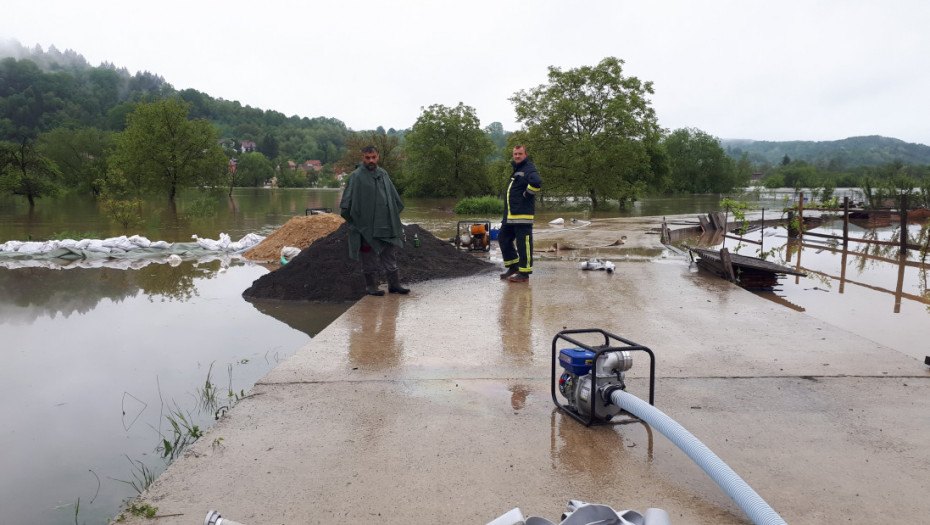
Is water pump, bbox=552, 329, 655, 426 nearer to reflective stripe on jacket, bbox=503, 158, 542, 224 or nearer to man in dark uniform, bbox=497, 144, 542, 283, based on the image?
man in dark uniform, bbox=497, 144, 542, 283

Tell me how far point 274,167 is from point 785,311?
109944 millimetres

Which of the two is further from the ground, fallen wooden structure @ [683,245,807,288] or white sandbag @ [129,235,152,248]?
white sandbag @ [129,235,152,248]

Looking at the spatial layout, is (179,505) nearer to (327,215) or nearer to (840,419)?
(840,419)

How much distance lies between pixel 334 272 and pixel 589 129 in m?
27.7

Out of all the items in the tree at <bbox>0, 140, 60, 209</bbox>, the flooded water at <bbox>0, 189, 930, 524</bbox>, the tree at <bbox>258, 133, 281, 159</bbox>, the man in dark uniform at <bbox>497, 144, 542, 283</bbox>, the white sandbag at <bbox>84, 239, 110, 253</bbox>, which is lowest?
the flooded water at <bbox>0, 189, 930, 524</bbox>

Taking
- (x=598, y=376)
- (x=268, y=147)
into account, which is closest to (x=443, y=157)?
(x=598, y=376)

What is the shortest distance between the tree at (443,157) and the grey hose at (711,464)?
52320 millimetres

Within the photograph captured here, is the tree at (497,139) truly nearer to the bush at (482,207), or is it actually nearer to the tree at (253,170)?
the bush at (482,207)

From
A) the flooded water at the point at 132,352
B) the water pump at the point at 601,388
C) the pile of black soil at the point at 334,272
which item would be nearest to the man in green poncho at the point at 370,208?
the flooded water at the point at 132,352

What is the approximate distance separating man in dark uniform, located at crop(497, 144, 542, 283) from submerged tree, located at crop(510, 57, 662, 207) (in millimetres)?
24215

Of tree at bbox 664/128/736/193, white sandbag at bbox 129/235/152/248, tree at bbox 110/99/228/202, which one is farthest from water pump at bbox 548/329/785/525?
tree at bbox 664/128/736/193

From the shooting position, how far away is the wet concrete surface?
2.46m

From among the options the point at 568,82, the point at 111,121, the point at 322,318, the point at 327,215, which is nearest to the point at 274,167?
the point at 111,121

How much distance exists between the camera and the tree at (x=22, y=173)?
2859cm
